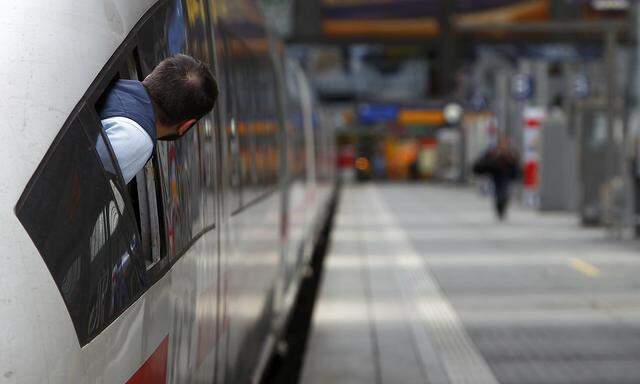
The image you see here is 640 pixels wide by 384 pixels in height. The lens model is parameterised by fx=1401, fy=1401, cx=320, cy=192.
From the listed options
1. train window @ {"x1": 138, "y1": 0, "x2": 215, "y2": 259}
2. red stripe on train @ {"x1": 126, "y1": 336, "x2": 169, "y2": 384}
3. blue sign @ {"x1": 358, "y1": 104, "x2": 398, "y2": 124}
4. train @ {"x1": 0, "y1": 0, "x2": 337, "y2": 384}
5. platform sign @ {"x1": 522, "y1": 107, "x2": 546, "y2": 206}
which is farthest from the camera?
blue sign @ {"x1": 358, "y1": 104, "x2": 398, "y2": 124}

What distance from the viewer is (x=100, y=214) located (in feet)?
11.0

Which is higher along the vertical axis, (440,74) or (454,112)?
(440,74)

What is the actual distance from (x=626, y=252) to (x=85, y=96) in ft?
56.4

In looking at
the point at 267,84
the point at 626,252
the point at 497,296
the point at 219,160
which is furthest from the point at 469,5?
the point at 219,160

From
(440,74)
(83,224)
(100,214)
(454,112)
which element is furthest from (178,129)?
(440,74)

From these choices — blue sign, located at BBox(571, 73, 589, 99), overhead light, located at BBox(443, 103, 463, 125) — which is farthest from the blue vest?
overhead light, located at BBox(443, 103, 463, 125)

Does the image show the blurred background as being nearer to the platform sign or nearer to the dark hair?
the platform sign

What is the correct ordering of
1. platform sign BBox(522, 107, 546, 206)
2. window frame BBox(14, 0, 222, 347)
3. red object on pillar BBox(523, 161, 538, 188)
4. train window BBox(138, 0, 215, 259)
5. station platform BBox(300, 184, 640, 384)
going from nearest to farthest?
window frame BBox(14, 0, 222, 347) → train window BBox(138, 0, 215, 259) → station platform BBox(300, 184, 640, 384) → platform sign BBox(522, 107, 546, 206) → red object on pillar BBox(523, 161, 538, 188)

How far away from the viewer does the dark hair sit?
3.79 meters

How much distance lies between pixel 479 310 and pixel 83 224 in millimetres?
10357

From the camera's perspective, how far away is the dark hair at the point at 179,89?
3789 mm

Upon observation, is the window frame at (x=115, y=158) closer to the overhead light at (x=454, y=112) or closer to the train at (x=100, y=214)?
the train at (x=100, y=214)

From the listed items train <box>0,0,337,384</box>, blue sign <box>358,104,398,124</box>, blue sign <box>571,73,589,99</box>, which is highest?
train <box>0,0,337,384</box>

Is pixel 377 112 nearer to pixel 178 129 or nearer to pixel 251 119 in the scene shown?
pixel 251 119
